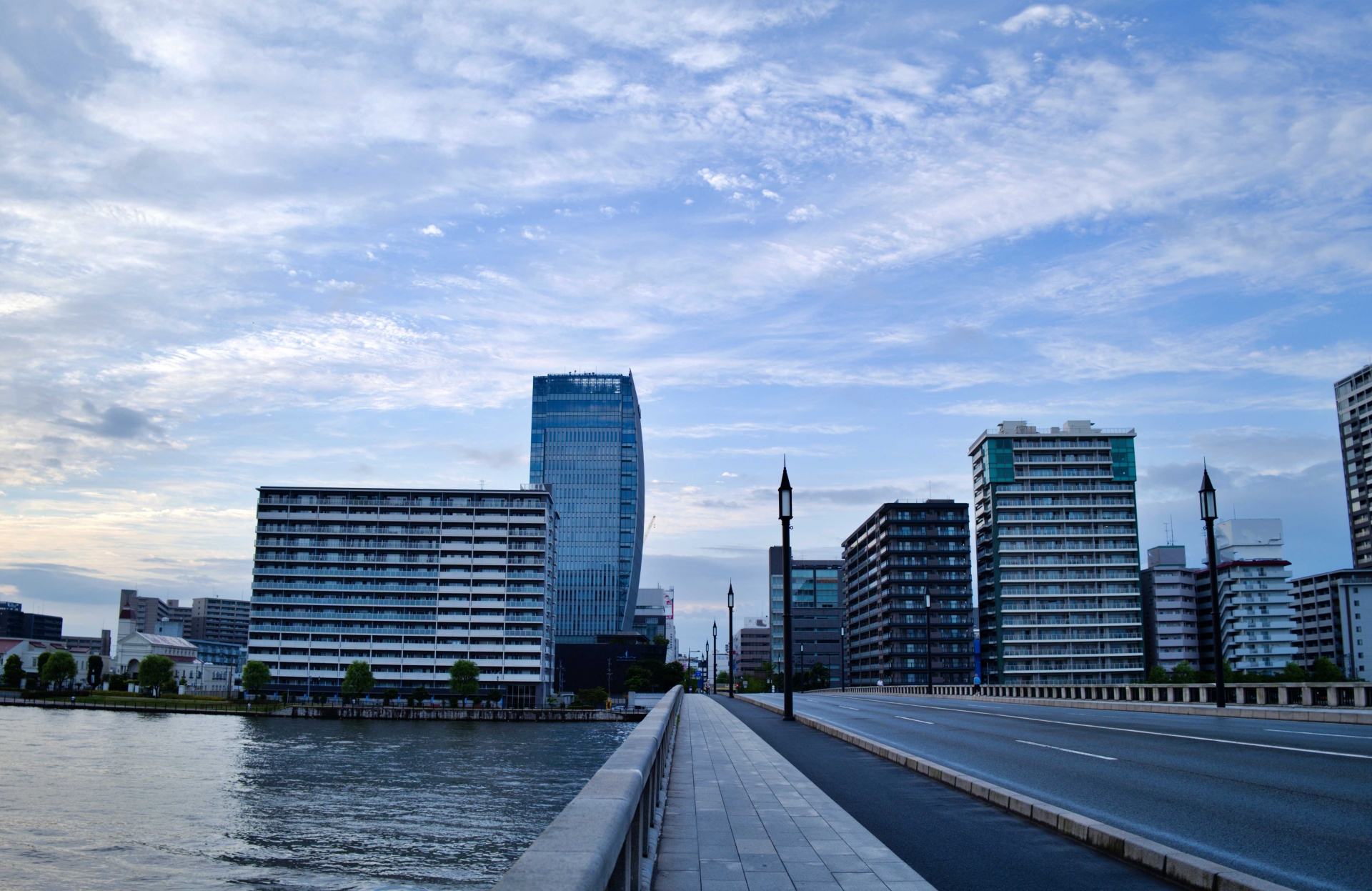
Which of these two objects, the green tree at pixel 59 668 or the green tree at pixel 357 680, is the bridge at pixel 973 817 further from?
the green tree at pixel 59 668

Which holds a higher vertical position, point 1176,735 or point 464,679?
point 1176,735

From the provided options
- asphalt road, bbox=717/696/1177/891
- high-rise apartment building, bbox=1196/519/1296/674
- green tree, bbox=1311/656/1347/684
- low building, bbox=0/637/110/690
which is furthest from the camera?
low building, bbox=0/637/110/690

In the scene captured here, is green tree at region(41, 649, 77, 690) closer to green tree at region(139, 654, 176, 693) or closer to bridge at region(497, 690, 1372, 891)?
green tree at region(139, 654, 176, 693)

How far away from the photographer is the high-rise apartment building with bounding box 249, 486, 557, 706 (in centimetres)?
14075

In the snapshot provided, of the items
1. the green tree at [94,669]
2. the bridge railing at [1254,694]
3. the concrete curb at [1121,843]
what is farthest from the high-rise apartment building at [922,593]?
the concrete curb at [1121,843]

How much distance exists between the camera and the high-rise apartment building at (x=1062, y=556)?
14188 cm

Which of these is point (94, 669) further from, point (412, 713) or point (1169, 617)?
point (1169, 617)

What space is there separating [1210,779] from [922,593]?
14747cm

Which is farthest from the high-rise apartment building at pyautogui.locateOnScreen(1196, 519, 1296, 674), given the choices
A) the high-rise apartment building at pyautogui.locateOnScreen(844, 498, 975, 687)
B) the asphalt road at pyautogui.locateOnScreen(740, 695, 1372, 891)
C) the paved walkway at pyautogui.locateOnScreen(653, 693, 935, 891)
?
the paved walkway at pyautogui.locateOnScreen(653, 693, 935, 891)

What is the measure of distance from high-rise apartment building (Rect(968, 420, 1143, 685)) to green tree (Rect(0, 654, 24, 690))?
148945mm

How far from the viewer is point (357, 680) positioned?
132m

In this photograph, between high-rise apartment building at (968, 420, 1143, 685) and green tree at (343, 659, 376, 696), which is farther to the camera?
high-rise apartment building at (968, 420, 1143, 685)

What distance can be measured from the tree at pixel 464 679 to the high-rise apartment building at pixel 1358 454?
139954mm

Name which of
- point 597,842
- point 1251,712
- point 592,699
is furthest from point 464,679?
point 597,842
